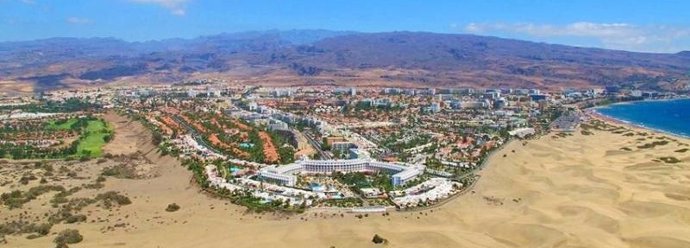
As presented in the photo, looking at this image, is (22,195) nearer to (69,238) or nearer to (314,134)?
(69,238)

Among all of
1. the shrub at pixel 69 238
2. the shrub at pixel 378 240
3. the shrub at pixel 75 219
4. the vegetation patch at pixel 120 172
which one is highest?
the shrub at pixel 378 240

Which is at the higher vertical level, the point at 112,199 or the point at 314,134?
the point at 112,199

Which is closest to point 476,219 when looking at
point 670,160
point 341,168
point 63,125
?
point 341,168

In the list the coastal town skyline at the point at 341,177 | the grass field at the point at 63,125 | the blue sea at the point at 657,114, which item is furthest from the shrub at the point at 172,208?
the blue sea at the point at 657,114

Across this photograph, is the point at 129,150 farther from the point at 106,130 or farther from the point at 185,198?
the point at 185,198

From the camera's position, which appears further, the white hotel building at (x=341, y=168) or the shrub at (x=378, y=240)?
the white hotel building at (x=341, y=168)

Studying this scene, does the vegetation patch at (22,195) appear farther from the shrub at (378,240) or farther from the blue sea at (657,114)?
the blue sea at (657,114)

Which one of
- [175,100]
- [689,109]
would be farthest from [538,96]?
[175,100]
